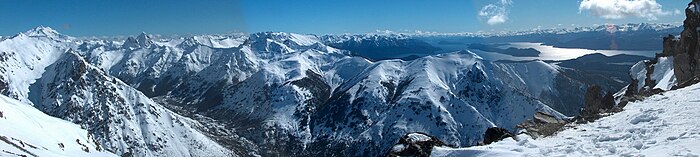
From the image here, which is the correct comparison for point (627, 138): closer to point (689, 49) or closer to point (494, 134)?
point (494, 134)

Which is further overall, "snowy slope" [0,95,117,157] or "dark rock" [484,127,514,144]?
"snowy slope" [0,95,117,157]

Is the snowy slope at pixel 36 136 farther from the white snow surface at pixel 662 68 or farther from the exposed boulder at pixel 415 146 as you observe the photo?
the white snow surface at pixel 662 68

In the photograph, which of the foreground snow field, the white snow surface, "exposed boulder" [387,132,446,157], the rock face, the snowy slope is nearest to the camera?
the foreground snow field

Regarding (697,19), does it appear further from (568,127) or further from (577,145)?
(577,145)

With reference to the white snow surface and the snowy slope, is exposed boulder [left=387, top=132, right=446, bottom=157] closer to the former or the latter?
the snowy slope

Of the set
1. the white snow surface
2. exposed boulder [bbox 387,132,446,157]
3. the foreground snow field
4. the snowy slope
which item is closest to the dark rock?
the foreground snow field

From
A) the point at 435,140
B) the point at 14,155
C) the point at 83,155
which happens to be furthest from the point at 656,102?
the point at 83,155

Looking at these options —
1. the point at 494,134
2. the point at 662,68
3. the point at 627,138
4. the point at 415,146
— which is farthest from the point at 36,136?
the point at 662,68
